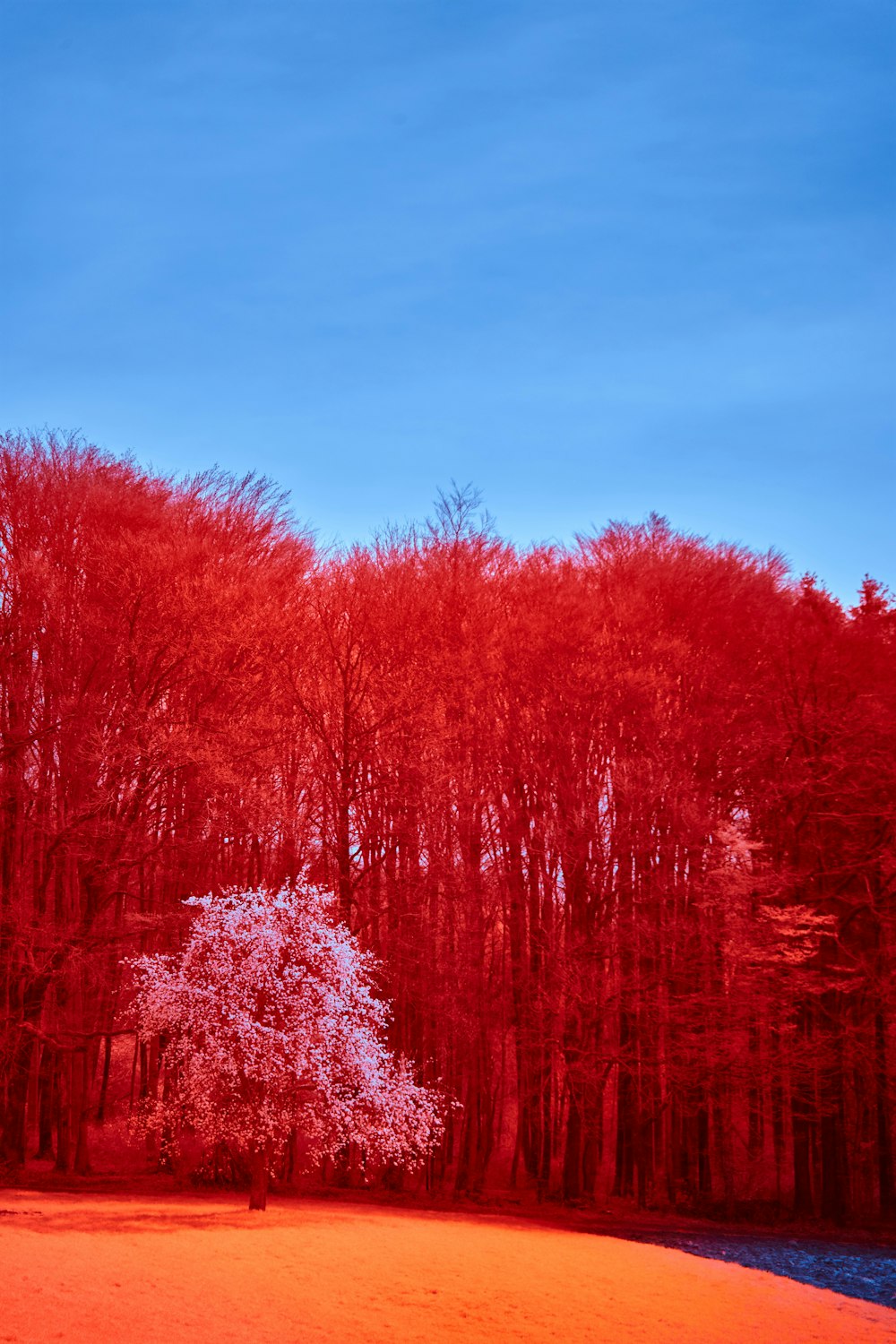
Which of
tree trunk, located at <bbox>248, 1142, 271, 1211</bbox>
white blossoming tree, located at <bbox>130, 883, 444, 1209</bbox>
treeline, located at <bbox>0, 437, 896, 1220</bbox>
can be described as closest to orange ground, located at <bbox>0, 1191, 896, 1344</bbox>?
tree trunk, located at <bbox>248, 1142, 271, 1211</bbox>

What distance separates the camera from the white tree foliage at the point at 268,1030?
68.6 ft

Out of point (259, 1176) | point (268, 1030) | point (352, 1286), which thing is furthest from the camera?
point (259, 1176)

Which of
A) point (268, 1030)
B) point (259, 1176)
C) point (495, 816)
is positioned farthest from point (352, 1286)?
point (495, 816)

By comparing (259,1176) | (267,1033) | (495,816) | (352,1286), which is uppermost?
(495,816)

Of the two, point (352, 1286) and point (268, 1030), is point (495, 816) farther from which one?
point (352, 1286)

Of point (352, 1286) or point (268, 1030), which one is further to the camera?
point (268, 1030)

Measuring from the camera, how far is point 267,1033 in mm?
20891

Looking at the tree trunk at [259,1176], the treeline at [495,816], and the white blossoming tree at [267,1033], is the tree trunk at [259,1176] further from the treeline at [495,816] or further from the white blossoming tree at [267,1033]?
the treeline at [495,816]

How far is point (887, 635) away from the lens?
33.0 meters

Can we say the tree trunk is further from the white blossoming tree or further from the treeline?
the treeline

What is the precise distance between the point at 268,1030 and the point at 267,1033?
0.22ft

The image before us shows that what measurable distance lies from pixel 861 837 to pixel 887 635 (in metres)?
5.84

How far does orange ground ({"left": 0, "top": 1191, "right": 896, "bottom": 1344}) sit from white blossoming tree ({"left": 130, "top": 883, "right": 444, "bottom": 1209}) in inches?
64.5

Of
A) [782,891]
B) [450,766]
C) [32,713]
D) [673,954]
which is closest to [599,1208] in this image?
[673,954]
